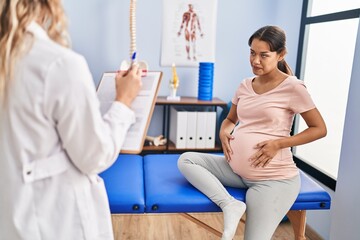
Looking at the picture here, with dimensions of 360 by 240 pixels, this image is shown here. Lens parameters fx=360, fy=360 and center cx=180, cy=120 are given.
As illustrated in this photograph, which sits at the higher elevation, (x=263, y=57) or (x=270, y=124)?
(x=263, y=57)

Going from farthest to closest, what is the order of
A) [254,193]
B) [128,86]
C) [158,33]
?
[158,33] → [254,193] → [128,86]

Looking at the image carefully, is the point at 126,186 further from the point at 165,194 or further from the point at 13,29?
the point at 13,29

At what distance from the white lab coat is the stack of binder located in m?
1.77

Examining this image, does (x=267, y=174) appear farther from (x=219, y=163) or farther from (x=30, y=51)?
(x=30, y=51)

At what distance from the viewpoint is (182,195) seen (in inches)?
63.8

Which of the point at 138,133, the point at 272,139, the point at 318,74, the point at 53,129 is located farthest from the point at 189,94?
the point at 53,129

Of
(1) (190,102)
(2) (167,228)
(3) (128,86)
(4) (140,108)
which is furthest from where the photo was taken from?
(1) (190,102)

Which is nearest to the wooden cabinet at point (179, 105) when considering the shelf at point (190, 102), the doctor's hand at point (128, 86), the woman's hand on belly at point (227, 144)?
the shelf at point (190, 102)

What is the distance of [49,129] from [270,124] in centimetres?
107

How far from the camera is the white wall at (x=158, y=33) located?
113 inches

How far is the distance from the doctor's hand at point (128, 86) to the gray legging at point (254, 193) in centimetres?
78

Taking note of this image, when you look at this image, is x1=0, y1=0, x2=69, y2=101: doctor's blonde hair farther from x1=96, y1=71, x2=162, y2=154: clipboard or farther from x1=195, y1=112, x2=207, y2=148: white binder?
x1=195, y1=112, x2=207, y2=148: white binder

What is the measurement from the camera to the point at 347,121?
1758 millimetres

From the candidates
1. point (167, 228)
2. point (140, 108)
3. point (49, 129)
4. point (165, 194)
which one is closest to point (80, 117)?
point (49, 129)
